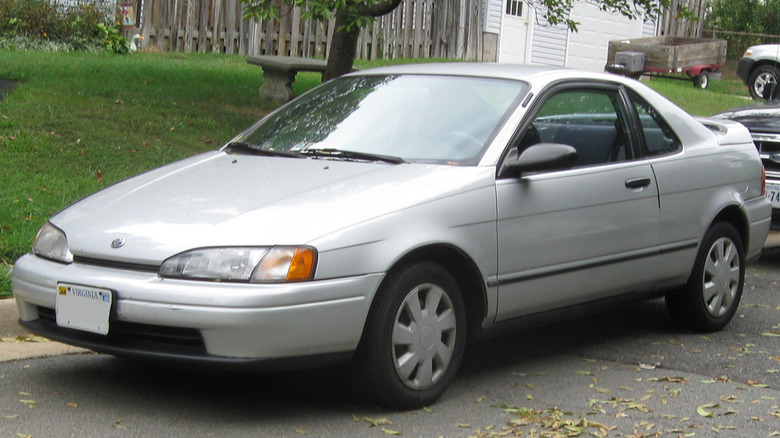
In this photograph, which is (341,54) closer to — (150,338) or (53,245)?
(53,245)

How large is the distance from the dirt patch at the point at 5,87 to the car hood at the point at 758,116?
6.34m

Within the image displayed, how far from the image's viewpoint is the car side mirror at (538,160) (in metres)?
5.19

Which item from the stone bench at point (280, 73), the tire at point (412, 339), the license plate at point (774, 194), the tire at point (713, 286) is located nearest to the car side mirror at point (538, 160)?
the tire at point (412, 339)

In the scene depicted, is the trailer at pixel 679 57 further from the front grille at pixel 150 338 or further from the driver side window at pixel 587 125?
the front grille at pixel 150 338

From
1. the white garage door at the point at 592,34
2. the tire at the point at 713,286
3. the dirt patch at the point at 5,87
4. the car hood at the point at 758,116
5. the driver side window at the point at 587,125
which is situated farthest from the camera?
the white garage door at the point at 592,34

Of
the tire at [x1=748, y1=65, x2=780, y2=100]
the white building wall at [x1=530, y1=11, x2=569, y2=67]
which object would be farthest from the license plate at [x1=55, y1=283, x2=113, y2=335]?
the white building wall at [x1=530, y1=11, x2=569, y2=67]

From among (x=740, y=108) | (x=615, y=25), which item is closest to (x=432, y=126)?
(x=740, y=108)

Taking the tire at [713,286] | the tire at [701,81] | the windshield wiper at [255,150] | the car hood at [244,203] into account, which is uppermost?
the windshield wiper at [255,150]

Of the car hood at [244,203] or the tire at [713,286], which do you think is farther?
the tire at [713,286]

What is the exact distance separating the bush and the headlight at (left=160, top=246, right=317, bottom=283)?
39.7 feet

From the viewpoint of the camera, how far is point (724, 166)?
21.5ft

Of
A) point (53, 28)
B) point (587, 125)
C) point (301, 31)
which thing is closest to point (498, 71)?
point (587, 125)

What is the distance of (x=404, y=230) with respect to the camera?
4.68 meters

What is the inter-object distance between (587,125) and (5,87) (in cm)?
700
